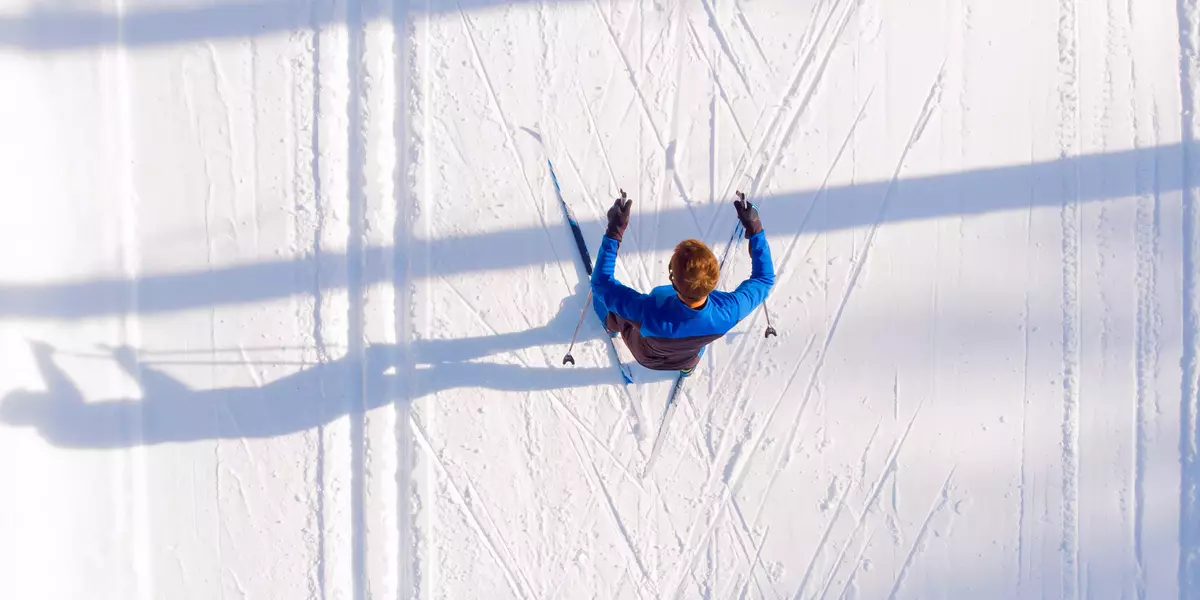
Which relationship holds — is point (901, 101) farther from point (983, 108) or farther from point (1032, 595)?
point (1032, 595)

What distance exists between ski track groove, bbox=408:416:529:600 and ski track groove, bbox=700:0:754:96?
205cm

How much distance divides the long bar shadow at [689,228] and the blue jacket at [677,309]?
70cm

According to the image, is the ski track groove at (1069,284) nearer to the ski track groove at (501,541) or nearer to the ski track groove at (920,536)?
the ski track groove at (920,536)

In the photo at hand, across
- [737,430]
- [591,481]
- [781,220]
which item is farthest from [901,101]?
[591,481]

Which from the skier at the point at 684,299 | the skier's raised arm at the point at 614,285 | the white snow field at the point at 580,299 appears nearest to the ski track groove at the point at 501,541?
the white snow field at the point at 580,299

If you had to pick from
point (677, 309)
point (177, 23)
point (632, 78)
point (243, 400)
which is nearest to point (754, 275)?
point (677, 309)

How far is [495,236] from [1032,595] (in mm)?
2865

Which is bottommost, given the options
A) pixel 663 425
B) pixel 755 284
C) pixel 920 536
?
pixel 920 536

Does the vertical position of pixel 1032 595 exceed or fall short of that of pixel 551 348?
it falls short

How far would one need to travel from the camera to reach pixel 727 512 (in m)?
3.14

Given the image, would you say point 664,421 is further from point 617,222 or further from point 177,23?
point 177,23

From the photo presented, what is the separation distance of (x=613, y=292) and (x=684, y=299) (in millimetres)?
280

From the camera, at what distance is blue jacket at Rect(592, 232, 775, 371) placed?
7.30 ft

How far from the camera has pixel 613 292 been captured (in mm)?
2344
